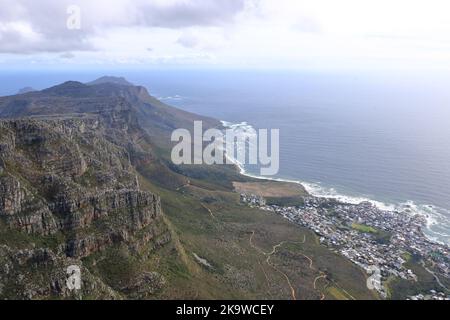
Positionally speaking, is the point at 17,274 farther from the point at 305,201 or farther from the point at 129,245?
the point at 305,201

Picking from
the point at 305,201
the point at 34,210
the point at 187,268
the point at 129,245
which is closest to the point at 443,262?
the point at 305,201

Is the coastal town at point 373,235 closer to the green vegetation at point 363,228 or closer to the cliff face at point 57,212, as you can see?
the green vegetation at point 363,228

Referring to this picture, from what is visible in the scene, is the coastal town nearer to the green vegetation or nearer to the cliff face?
the green vegetation

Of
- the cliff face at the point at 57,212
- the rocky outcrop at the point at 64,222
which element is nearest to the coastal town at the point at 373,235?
the rocky outcrop at the point at 64,222

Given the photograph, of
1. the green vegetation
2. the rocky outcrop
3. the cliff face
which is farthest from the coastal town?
the cliff face

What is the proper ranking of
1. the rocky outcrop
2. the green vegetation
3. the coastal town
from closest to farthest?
the rocky outcrop
the coastal town
the green vegetation

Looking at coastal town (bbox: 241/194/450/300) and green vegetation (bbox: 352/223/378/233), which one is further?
green vegetation (bbox: 352/223/378/233)
